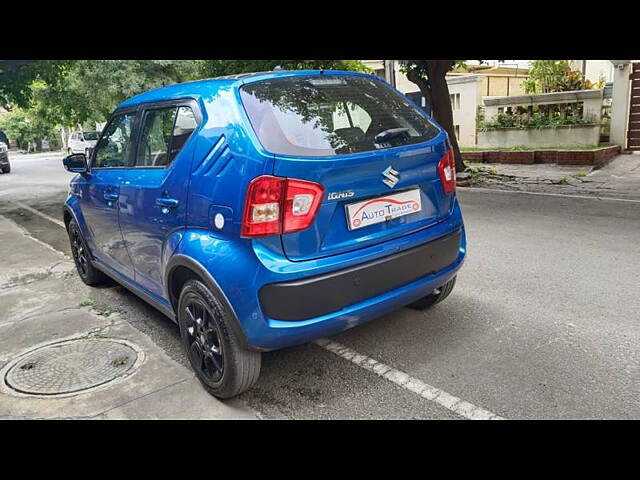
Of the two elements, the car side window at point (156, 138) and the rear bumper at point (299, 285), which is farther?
the car side window at point (156, 138)

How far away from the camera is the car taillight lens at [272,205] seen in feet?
8.22

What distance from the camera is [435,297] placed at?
12.7 ft

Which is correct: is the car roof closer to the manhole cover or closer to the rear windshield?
the rear windshield

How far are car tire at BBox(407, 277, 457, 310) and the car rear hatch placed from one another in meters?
0.74

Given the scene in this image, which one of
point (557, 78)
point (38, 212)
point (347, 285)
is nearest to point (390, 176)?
point (347, 285)

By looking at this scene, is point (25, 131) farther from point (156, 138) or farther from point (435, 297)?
point (435, 297)

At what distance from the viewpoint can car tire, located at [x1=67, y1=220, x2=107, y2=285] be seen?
4900 mm

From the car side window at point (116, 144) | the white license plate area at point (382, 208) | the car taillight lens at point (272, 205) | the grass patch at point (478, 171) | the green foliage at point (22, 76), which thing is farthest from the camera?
the green foliage at point (22, 76)

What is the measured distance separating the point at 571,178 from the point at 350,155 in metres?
8.96

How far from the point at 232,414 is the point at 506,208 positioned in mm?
6215

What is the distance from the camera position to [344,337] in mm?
3646

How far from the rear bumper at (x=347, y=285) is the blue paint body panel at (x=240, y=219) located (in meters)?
0.03

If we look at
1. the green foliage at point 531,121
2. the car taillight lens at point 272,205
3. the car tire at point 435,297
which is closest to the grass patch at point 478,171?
the green foliage at point 531,121

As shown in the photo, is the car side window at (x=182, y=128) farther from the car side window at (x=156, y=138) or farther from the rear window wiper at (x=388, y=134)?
the rear window wiper at (x=388, y=134)
